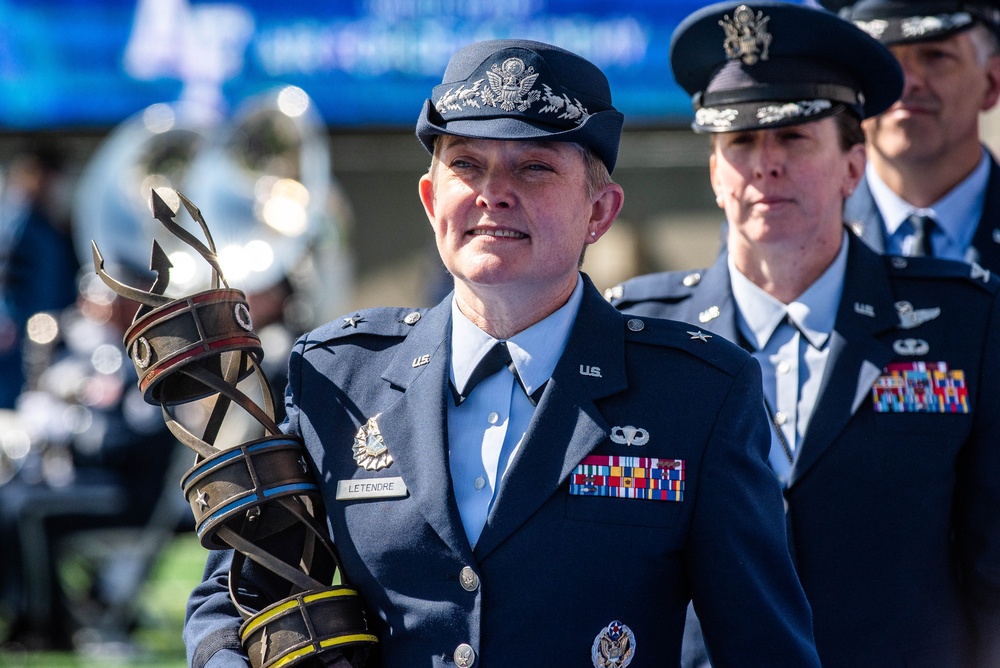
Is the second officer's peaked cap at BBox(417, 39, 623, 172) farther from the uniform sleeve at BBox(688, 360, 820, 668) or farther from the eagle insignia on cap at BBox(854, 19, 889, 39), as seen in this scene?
the eagle insignia on cap at BBox(854, 19, 889, 39)

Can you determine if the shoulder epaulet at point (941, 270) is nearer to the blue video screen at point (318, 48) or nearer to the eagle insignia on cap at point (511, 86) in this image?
the eagle insignia on cap at point (511, 86)

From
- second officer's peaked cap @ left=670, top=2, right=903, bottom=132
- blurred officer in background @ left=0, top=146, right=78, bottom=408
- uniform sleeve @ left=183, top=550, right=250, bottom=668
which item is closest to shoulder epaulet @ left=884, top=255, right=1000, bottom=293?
second officer's peaked cap @ left=670, top=2, right=903, bottom=132

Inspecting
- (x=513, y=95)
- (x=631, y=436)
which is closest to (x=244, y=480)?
(x=631, y=436)

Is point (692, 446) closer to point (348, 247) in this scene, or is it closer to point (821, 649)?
point (821, 649)

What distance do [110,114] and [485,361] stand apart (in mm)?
10647

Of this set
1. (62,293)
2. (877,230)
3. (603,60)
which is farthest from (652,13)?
(877,230)

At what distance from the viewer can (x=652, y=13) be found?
11.8 metres

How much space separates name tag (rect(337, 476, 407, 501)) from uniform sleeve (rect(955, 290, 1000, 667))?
1.40 m

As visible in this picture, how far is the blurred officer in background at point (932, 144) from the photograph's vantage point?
403cm

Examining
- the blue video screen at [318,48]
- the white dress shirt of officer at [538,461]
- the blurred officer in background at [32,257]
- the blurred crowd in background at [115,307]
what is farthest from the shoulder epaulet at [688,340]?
the blue video screen at [318,48]

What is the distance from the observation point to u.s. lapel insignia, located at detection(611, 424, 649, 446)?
2506mm

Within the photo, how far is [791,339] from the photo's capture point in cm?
331

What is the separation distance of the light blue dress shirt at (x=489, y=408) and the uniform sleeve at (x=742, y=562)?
35 cm

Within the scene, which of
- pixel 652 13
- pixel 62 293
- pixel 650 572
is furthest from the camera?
pixel 652 13
